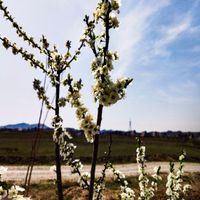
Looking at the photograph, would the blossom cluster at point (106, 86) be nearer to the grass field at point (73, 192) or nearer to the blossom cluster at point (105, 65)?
the blossom cluster at point (105, 65)

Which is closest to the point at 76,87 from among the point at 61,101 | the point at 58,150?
the point at 61,101

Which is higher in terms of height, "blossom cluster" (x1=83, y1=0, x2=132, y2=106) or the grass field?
"blossom cluster" (x1=83, y1=0, x2=132, y2=106)

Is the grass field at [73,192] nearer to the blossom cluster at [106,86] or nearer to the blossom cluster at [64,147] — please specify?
the blossom cluster at [64,147]

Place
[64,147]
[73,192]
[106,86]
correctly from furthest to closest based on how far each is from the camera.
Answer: [73,192] → [64,147] → [106,86]

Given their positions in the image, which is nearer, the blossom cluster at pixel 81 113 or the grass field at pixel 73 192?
the blossom cluster at pixel 81 113

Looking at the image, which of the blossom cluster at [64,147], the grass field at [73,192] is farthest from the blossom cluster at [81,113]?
the grass field at [73,192]

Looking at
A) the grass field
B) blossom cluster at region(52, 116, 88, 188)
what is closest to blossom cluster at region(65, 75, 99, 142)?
blossom cluster at region(52, 116, 88, 188)

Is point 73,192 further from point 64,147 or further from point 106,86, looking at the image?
point 106,86

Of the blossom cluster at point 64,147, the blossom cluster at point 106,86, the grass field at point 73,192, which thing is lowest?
the grass field at point 73,192

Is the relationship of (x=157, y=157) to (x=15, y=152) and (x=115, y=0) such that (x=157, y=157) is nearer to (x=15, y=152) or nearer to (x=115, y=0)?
(x=15, y=152)

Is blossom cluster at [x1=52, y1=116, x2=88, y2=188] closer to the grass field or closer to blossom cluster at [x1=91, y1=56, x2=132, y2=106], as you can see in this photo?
blossom cluster at [x1=91, y1=56, x2=132, y2=106]

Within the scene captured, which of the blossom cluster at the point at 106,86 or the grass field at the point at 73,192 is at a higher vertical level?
the blossom cluster at the point at 106,86

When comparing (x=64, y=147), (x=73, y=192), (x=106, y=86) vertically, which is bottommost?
(x=73, y=192)

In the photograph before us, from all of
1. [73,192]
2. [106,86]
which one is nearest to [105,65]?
[106,86]
